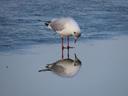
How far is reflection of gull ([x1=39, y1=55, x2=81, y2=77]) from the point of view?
326cm

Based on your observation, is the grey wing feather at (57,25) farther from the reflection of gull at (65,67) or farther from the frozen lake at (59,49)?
the reflection of gull at (65,67)

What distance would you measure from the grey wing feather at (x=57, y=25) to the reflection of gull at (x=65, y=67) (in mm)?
280

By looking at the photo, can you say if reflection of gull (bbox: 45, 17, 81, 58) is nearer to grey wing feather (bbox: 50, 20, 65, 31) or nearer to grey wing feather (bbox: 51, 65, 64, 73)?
grey wing feather (bbox: 50, 20, 65, 31)

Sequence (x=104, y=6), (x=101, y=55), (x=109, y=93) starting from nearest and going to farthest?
(x=109, y=93) < (x=101, y=55) < (x=104, y=6)

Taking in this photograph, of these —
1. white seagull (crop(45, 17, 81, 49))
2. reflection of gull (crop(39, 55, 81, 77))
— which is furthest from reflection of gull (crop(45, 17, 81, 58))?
reflection of gull (crop(39, 55, 81, 77))

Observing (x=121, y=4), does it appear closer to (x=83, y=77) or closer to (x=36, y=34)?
(x=36, y=34)

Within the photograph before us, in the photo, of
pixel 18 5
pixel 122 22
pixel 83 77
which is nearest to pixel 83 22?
pixel 122 22

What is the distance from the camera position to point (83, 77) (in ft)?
10.7

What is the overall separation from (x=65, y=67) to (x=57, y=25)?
431mm

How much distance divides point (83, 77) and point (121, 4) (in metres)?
1.43

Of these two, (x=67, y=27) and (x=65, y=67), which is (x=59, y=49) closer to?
(x=67, y=27)

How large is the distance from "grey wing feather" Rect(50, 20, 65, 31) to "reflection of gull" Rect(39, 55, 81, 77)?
0.28m

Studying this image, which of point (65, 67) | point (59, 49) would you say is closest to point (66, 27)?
point (59, 49)

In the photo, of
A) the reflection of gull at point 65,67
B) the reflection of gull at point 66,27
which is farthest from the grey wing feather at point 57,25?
→ the reflection of gull at point 65,67
